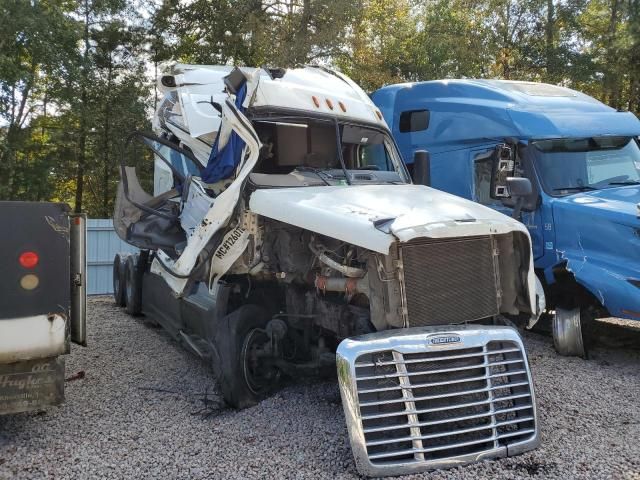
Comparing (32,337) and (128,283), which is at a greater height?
(32,337)

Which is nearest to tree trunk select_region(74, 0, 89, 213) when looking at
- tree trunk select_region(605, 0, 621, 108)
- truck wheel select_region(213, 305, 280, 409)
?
truck wheel select_region(213, 305, 280, 409)

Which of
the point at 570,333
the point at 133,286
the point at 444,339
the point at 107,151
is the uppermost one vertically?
the point at 107,151

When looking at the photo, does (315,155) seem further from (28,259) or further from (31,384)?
(31,384)

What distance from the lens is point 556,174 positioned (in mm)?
6754

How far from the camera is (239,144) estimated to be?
4922 millimetres

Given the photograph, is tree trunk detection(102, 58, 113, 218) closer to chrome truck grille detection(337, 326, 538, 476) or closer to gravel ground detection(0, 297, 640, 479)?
gravel ground detection(0, 297, 640, 479)

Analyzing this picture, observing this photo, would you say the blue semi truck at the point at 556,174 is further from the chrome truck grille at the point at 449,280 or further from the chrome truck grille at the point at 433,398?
the chrome truck grille at the point at 433,398

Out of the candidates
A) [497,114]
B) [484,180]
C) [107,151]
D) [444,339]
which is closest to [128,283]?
[484,180]

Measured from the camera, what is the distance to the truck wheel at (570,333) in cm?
622

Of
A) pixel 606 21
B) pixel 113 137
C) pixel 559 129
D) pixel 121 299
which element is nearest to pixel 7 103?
pixel 113 137

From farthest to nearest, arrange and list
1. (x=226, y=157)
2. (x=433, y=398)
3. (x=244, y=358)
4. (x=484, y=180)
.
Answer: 1. (x=484, y=180)
2. (x=226, y=157)
3. (x=244, y=358)
4. (x=433, y=398)

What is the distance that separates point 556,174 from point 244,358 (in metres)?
4.25

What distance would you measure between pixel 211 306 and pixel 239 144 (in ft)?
4.92

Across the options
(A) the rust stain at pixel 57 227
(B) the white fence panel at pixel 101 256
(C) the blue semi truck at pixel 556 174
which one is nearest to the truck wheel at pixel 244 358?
(A) the rust stain at pixel 57 227
